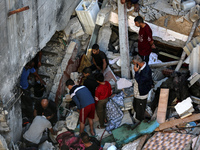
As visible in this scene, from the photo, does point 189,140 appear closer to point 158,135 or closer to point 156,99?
point 158,135

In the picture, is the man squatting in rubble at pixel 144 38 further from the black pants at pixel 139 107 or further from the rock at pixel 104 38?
the black pants at pixel 139 107

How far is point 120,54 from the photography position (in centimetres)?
914

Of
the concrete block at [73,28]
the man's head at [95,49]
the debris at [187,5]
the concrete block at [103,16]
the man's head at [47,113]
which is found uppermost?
the debris at [187,5]

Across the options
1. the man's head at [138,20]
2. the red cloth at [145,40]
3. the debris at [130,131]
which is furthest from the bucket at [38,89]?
the man's head at [138,20]

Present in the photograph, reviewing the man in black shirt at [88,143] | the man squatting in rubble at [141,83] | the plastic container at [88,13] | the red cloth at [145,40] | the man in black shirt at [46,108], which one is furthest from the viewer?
the plastic container at [88,13]

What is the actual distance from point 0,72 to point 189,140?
13.9 ft

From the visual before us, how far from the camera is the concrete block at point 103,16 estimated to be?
9.19m

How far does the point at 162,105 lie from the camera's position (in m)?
7.95

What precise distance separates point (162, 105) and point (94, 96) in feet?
5.53

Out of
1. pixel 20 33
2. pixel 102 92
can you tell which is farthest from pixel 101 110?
pixel 20 33

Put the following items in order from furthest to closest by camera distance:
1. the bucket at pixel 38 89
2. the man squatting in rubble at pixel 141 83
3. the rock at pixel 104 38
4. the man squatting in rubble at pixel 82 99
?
the rock at pixel 104 38 < the bucket at pixel 38 89 < the man squatting in rubble at pixel 82 99 < the man squatting in rubble at pixel 141 83

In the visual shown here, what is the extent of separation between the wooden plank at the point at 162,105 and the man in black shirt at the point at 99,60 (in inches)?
67.5

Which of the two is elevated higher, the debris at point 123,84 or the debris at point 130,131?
the debris at point 123,84

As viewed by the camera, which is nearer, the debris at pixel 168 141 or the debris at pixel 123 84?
the debris at pixel 168 141
